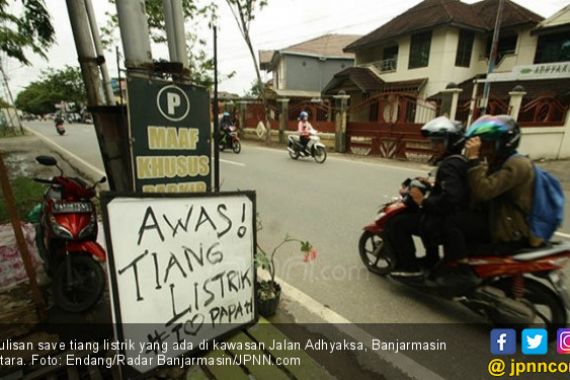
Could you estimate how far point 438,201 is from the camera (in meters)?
2.23

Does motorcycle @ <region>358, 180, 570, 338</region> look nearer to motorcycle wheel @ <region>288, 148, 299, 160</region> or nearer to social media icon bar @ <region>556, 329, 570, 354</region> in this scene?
social media icon bar @ <region>556, 329, 570, 354</region>

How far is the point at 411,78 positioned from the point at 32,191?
1822cm

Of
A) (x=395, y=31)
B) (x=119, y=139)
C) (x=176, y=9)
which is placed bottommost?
(x=119, y=139)

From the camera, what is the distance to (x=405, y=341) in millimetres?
2162

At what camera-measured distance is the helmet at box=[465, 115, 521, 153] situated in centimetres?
201

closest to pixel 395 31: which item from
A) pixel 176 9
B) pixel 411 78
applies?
pixel 411 78

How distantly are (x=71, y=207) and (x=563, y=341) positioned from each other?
12.6 ft

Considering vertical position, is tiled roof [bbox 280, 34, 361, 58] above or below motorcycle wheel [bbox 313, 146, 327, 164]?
above

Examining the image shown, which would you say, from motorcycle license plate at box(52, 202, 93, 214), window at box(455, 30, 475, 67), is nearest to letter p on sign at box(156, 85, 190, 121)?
motorcycle license plate at box(52, 202, 93, 214)

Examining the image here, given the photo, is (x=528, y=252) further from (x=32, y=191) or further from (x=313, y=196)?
(x=32, y=191)

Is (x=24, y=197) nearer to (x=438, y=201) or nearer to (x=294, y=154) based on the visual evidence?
(x=438, y=201)

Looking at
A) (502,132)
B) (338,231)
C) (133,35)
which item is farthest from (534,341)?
(133,35)

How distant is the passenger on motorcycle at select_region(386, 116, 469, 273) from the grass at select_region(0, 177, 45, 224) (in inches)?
182

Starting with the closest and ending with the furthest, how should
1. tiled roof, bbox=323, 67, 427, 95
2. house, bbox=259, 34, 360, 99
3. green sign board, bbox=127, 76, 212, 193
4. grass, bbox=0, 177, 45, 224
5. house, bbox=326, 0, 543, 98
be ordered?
green sign board, bbox=127, 76, 212, 193 < grass, bbox=0, 177, 45, 224 < house, bbox=326, 0, 543, 98 < tiled roof, bbox=323, 67, 427, 95 < house, bbox=259, 34, 360, 99
